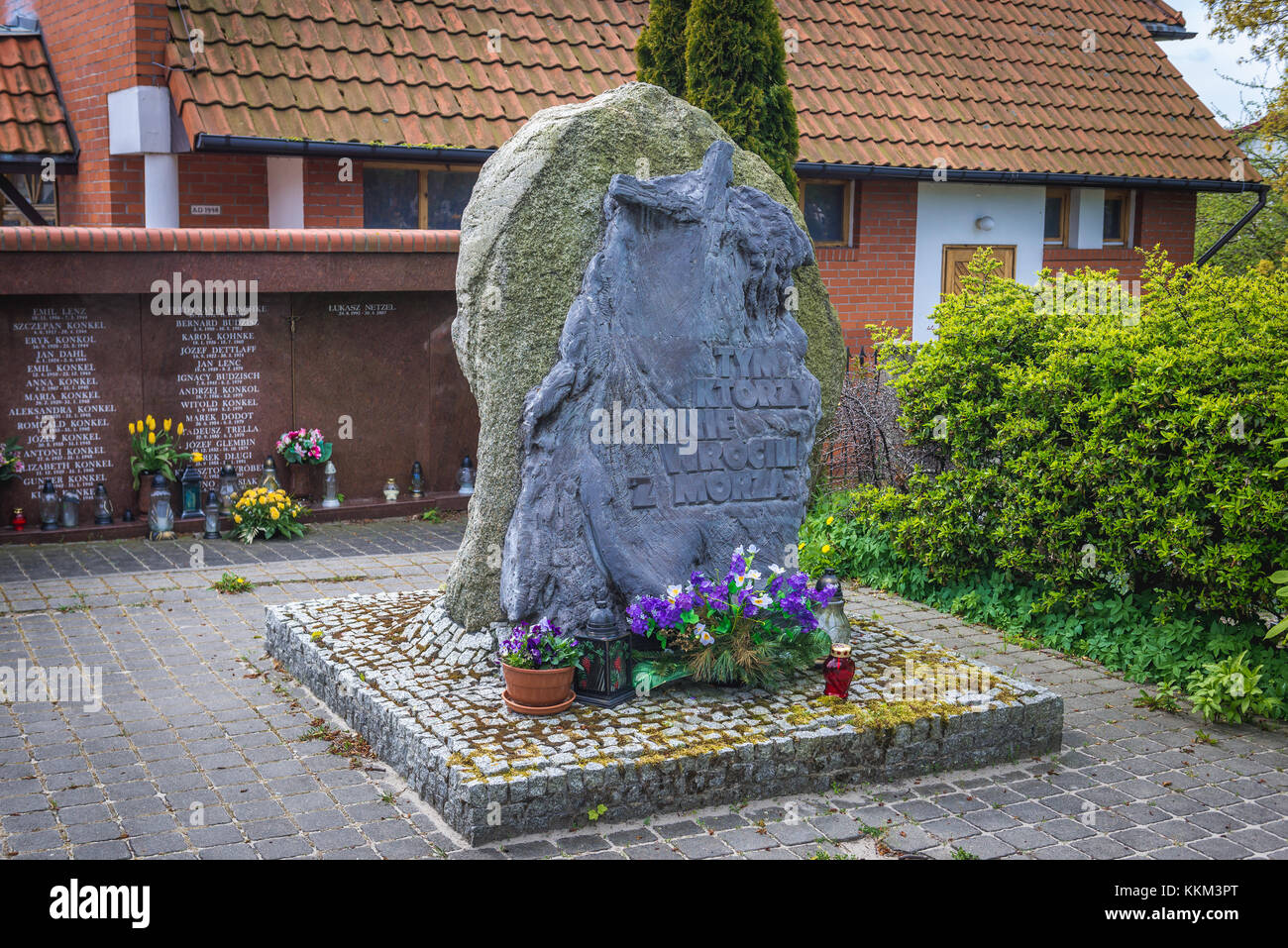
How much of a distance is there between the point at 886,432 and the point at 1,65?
9.89 meters

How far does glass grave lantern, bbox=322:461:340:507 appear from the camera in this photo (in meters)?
11.1

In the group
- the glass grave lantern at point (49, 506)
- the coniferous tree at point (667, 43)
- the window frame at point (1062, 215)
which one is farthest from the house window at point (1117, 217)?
the glass grave lantern at point (49, 506)

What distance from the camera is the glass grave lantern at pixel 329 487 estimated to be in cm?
1106

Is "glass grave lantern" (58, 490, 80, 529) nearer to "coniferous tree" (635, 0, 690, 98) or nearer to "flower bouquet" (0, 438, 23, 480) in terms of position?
"flower bouquet" (0, 438, 23, 480)

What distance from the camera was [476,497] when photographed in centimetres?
615

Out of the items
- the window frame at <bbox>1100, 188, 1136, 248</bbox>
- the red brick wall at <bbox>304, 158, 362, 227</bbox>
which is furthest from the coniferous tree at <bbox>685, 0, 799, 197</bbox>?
the window frame at <bbox>1100, 188, 1136, 248</bbox>

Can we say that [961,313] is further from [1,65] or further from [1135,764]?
[1,65]

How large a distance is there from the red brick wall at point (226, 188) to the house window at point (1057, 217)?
9.77 metres

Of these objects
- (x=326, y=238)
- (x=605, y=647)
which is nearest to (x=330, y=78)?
(x=326, y=238)

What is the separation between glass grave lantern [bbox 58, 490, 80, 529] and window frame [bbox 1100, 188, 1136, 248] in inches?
502

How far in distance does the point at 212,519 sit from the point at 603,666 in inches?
221

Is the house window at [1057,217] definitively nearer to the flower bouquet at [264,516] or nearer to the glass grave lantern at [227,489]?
the flower bouquet at [264,516]

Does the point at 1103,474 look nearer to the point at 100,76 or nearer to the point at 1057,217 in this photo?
the point at 100,76

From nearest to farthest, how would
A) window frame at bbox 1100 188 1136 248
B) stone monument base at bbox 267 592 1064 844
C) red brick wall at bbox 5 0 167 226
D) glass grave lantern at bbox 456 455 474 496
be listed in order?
stone monument base at bbox 267 592 1064 844
red brick wall at bbox 5 0 167 226
glass grave lantern at bbox 456 455 474 496
window frame at bbox 1100 188 1136 248
